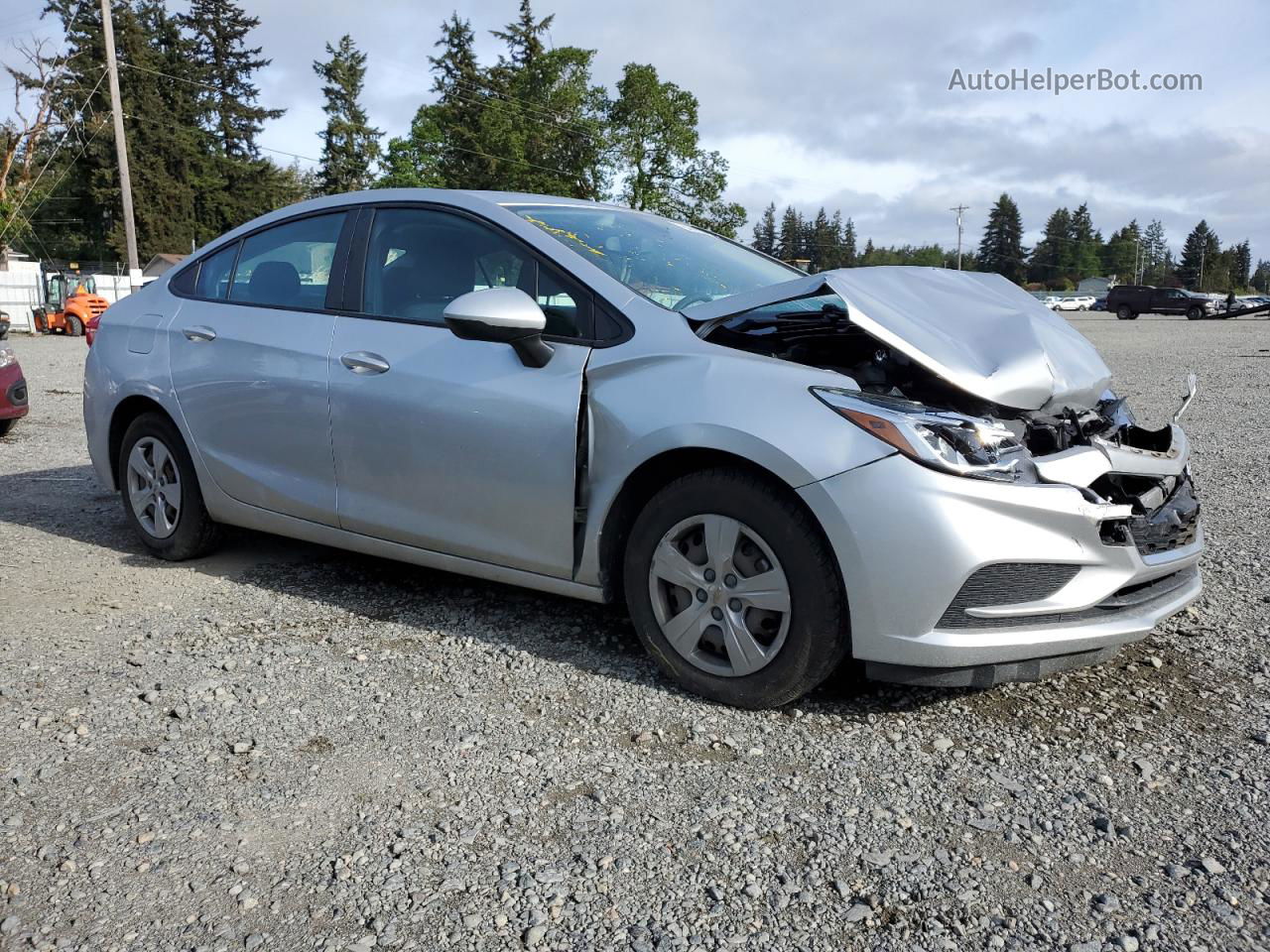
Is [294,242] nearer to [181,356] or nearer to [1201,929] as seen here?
[181,356]

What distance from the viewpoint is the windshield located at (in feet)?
12.3

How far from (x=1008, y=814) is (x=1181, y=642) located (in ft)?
5.23

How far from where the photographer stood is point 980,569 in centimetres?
288

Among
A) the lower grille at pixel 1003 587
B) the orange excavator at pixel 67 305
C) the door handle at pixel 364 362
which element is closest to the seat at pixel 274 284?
the door handle at pixel 364 362

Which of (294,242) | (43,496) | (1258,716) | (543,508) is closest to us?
(1258,716)

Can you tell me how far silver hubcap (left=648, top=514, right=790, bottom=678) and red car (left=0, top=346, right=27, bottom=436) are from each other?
25.7ft

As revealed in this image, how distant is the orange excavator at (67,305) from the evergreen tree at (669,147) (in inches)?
1195

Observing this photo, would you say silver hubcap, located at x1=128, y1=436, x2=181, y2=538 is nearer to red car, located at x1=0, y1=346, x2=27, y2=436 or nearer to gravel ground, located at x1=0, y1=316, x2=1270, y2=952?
gravel ground, located at x1=0, y1=316, x2=1270, y2=952

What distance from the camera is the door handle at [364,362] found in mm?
3941

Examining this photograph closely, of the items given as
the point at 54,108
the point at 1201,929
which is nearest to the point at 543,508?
the point at 1201,929

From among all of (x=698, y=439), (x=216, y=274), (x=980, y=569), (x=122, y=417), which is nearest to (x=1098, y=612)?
(x=980, y=569)

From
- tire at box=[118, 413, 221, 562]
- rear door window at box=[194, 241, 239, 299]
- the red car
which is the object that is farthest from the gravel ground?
the red car

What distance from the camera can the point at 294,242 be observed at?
4.56 metres

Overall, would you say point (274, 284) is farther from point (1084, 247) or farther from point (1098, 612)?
point (1084, 247)
